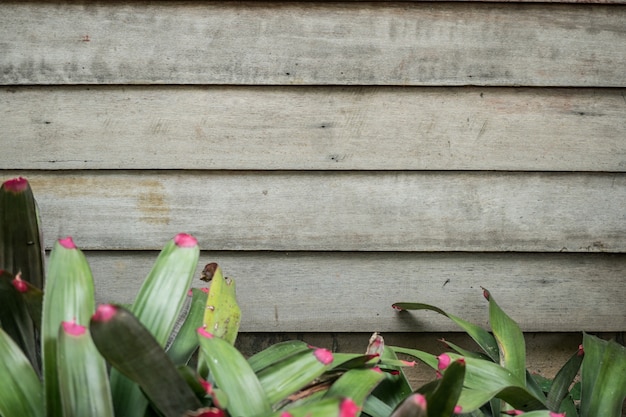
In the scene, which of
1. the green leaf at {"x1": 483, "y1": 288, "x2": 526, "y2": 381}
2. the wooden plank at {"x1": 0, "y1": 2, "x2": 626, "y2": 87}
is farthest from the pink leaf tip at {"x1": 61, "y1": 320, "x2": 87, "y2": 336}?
the green leaf at {"x1": 483, "y1": 288, "x2": 526, "y2": 381}

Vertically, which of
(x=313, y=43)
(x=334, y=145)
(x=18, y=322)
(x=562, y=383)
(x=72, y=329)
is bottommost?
(x=562, y=383)

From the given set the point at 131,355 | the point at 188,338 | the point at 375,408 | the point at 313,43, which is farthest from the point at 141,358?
the point at 313,43

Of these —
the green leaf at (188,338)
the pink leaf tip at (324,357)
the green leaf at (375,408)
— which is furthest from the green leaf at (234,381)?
the green leaf at (375,408)

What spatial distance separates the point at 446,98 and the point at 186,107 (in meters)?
0.61

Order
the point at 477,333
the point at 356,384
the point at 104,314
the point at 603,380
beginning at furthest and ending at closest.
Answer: the point at 477,333, the point at 603,380, the point at 356,384, the point at 104,314

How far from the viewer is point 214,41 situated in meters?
1.49

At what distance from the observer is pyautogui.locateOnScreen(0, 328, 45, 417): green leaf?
0.92m

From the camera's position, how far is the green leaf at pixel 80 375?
0.84 metres

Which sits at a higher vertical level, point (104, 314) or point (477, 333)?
point (104, 314)

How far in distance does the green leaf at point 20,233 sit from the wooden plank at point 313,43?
47 centimetres

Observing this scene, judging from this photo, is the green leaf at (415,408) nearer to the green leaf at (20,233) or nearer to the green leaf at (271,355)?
the green leaf at (271,355)

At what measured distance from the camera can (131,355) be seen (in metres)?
0.83

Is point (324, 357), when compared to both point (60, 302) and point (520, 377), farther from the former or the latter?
point (520, 377)

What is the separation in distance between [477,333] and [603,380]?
0.91 feet
